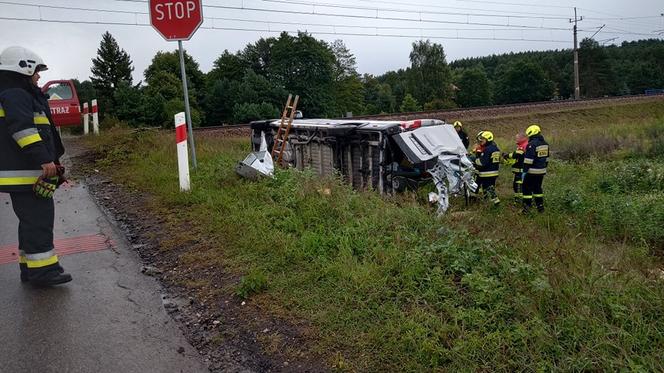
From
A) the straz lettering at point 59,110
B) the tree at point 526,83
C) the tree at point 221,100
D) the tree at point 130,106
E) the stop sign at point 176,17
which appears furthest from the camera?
the tree at point 526,83

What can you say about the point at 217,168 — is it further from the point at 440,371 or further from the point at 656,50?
the point at 656,50

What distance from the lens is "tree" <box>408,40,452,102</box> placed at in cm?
7062

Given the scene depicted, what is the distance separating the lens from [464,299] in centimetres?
339

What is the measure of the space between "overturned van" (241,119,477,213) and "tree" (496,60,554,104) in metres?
67.4

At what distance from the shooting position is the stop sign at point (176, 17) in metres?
7.61

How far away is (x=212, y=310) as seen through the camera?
3.73m

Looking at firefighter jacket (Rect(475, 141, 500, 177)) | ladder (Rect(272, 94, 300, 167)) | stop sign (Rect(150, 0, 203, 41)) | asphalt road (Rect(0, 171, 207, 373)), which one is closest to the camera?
asphalt road (Rect(0, 171, 207, 373))

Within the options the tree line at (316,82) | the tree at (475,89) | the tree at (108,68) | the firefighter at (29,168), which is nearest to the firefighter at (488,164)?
the firefighter at (29,168)

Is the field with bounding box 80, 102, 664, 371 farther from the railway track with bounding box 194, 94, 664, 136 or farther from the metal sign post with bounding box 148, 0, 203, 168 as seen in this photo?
the railway track with bounding box 194, 94, 664, 136

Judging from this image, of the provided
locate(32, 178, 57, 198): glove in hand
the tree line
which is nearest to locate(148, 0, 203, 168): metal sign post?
locate(32, 178, 57, 198): glove in hand

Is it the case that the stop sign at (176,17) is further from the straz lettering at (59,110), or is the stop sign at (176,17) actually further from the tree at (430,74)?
the tree at (430,74)

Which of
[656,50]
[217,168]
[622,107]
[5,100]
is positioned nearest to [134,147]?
[217,168]

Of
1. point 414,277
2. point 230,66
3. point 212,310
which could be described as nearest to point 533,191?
point 414,277

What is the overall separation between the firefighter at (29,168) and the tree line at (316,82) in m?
26.4
